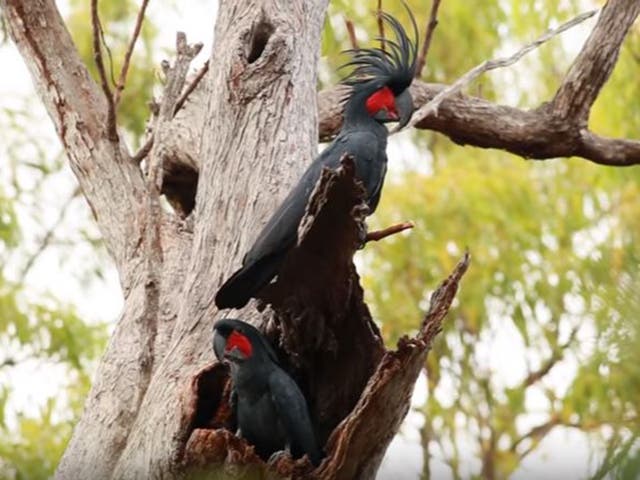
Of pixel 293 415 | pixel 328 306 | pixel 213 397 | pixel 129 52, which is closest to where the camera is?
pixel 328 306

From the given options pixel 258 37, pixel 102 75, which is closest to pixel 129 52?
pixel 102 75

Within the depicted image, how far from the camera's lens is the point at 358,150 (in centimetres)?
312

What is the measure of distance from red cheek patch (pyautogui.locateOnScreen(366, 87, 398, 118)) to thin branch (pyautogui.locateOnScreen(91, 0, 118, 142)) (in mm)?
868

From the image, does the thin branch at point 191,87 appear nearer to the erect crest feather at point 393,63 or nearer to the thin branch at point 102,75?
→ the thin branch at point 102,75

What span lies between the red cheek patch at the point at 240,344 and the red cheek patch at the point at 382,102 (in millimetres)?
838

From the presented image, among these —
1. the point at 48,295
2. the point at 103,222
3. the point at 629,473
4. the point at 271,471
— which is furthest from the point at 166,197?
the point at 629,473

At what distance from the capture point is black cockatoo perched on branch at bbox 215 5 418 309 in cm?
283

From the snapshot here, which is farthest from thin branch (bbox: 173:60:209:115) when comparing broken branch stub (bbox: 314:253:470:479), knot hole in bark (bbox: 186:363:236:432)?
broken branch stub (bbox: 314:253:470:479)

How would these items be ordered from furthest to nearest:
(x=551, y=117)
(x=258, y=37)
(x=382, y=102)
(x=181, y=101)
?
(x=551, y=117), (x=181, y=101), (x=258, y=37), (x=382, y=102)

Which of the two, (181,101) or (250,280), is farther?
(181,101)

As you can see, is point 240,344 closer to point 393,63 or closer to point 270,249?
point 270,249

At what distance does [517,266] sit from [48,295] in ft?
10.1

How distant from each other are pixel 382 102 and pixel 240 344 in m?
0.93

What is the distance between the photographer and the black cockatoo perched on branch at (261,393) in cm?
286
